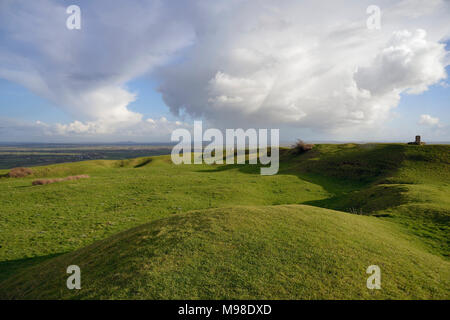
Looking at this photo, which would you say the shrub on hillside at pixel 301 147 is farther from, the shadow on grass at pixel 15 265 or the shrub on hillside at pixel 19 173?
the shrub on hillside at pixel 19 173

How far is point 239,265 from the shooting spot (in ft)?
30.5

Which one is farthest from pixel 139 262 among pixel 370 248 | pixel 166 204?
pixel 166 204

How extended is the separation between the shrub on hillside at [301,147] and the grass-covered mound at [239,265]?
5733 centimetres

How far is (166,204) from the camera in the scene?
27.7 metres

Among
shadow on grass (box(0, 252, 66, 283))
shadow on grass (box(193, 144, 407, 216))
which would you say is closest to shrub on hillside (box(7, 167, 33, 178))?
shadow on grass (box(0, 252, 66, 283))

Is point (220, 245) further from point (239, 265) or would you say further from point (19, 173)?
point (19, 173)

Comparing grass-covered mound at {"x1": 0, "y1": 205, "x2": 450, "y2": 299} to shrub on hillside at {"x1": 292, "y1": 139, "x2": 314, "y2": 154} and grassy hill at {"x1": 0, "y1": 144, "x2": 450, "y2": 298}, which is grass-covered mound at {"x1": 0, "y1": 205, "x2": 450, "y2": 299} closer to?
grassy hill at {"x1": 0, "y1": 144, "x2": 450, "y2": 298}

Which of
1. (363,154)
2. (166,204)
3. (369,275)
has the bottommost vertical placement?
(166,204)

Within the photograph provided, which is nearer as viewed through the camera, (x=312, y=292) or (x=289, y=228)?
(x=312, y=292)

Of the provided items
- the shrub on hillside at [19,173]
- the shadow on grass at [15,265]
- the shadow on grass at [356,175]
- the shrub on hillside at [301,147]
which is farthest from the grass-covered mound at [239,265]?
the shrub on hillside at [301,147]

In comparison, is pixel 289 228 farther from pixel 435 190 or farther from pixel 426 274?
pixel 435 190

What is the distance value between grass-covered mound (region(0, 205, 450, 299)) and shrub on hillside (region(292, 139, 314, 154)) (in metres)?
57.3

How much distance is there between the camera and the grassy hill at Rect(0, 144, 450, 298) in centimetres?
840
